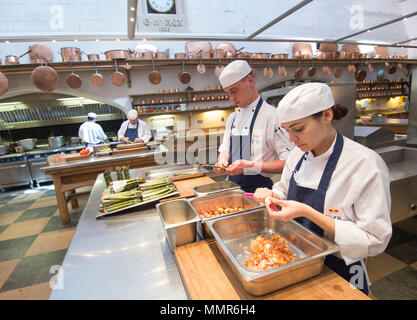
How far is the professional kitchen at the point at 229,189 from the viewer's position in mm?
910

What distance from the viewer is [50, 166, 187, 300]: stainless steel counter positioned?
917mm

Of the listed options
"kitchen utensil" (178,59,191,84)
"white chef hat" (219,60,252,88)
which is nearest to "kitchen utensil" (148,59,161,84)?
"kitchen utensil" (178,59,191,84)

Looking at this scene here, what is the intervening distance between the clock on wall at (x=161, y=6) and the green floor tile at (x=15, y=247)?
3.57 meters

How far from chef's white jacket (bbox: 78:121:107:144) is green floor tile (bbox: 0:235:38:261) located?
11.3 feet

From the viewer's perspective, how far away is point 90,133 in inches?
252

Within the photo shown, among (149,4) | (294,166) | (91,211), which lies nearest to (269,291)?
(294,166)

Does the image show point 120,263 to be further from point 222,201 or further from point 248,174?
point 248,174

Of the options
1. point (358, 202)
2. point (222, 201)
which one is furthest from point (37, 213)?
point (358, 202)

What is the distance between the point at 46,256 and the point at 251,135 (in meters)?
3.18

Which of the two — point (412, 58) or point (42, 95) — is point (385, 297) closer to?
point (42, 95)

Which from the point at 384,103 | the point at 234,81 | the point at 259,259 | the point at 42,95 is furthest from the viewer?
the point at 384,103

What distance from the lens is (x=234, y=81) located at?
179cm

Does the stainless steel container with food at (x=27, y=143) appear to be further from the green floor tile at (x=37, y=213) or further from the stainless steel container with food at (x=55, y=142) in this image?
the green floor tile at (x=37, y=213)
